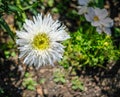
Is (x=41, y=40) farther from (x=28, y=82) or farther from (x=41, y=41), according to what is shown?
(x=28, y=82)

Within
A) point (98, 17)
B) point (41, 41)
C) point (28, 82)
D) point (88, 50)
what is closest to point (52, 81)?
point (28, 82)

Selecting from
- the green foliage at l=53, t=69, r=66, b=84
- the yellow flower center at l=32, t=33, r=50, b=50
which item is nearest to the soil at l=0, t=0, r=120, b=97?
the green foliage at l=53, t=69, r=66, b=84

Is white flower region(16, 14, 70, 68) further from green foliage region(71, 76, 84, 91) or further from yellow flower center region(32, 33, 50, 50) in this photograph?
green foliage region(71, 76, 84, 91)

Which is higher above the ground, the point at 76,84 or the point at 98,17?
the point at 98,17

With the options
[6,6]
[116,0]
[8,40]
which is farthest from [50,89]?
[116,0]

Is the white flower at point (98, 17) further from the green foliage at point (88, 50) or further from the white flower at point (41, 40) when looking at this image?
the white flower at point (41, 40)
